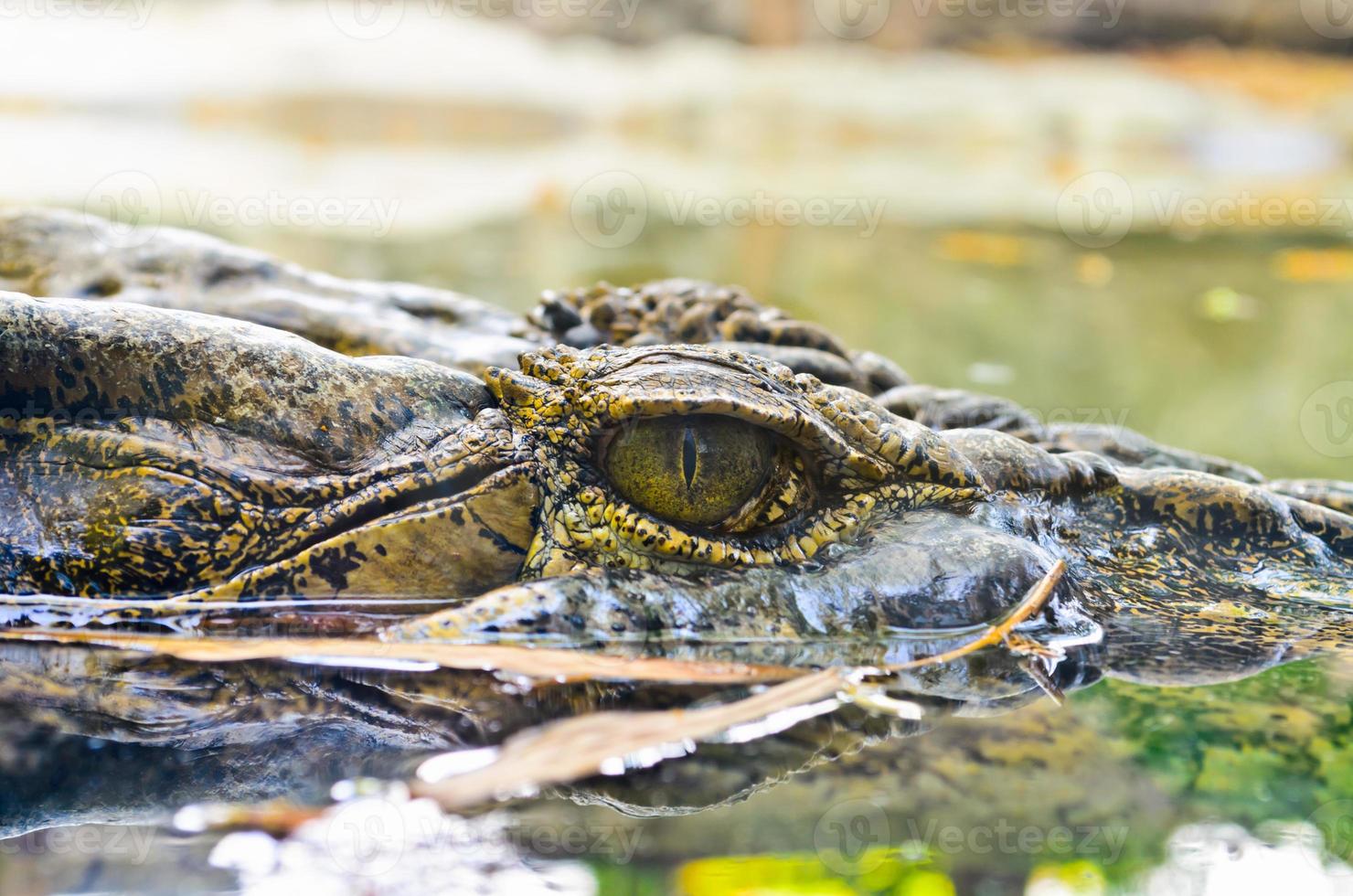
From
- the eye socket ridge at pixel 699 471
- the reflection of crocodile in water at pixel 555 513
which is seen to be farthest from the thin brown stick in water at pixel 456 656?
the eye socket ridge at pixel 699 471

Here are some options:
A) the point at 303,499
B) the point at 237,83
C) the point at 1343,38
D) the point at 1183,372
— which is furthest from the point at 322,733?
the point at 1343,38

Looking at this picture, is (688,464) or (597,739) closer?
(597,739)

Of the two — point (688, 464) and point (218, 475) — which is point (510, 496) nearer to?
point (688, 464)

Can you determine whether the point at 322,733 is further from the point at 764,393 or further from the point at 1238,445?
the point at 1238,445

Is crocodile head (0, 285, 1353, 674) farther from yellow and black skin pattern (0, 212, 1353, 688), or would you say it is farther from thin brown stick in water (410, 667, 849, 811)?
thin brown stick in water (410, 667, 849, 811)

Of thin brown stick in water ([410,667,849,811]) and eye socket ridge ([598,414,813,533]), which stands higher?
eye socket ridge ([598,414,813,533])

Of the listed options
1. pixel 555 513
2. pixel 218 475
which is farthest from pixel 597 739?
pixel 218 475

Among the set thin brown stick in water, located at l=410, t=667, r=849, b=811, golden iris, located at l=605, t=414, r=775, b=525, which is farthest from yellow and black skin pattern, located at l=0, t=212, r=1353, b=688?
thin brown stick in water, located at l=410, t=667, r=849, b=811
